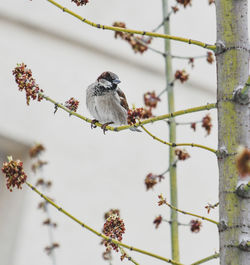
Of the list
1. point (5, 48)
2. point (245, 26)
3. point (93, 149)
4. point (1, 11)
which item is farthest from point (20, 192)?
point (245, 26)

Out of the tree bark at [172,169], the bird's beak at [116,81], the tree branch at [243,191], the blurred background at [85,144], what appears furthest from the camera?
the blurred background at [85,144]

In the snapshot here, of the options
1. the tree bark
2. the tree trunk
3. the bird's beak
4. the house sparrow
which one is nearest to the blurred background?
the house sparrow

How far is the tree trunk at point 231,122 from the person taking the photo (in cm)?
88

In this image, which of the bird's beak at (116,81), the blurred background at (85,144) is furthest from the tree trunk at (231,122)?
the blurred background at (85,144)

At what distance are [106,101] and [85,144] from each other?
918mm

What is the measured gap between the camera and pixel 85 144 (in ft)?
9.46

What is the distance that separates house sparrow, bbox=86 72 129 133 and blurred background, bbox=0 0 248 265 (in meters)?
0.72

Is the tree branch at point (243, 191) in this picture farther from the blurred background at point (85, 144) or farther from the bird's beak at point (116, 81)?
the blurred background at point (85, 144)

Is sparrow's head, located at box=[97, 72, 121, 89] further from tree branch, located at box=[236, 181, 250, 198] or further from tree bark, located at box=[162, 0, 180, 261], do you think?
tree branch, located at box=[236, 181, 250, 198]

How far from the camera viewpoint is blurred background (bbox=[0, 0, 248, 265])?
2.64 metres

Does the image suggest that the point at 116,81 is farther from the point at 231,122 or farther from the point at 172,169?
the point at 231,122

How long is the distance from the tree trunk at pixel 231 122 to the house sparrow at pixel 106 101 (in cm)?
99

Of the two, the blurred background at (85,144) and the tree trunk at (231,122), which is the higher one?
the blurred background at (85,144)

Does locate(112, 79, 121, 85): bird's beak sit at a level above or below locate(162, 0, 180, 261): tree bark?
above
